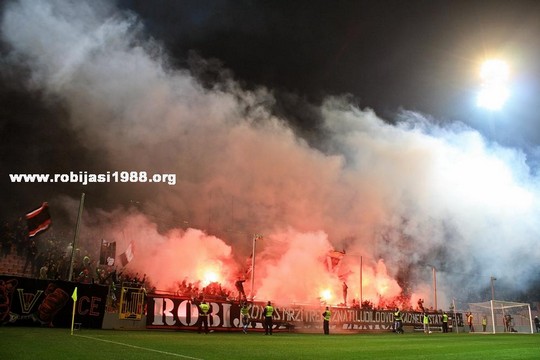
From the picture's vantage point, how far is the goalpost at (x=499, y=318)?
4038 centimetres

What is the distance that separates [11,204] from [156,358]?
2798 cm

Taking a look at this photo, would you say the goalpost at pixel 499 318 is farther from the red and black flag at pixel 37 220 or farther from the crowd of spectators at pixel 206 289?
the red and black flag at pixel 37 220

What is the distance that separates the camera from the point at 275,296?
40438 millimetres

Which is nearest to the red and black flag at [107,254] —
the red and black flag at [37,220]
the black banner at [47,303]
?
the red and black flag at [37,220]

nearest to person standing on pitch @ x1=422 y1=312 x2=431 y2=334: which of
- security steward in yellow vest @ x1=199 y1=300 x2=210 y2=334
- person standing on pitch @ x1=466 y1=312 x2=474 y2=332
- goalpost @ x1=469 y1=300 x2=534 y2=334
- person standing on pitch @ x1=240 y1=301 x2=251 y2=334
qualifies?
person standing on pitch @ x1=466 y1=312 x2=474 y2=332

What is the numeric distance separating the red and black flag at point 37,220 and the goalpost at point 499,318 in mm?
37747

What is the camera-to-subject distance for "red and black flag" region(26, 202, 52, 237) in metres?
24.7

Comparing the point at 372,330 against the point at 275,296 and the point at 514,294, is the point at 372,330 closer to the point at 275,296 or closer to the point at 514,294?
the point at 275,296

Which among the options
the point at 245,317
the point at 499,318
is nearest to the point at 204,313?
Result: the point at 245,317

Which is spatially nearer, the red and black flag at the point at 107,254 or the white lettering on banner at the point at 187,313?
the white lettering on banner at the point at 187,313

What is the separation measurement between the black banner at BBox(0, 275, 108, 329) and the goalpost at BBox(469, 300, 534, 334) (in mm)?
34967

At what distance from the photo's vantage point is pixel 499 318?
137ft

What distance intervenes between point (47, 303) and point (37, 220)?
7.63 metres

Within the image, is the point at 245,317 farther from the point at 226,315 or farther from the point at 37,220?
the point at 37,220
